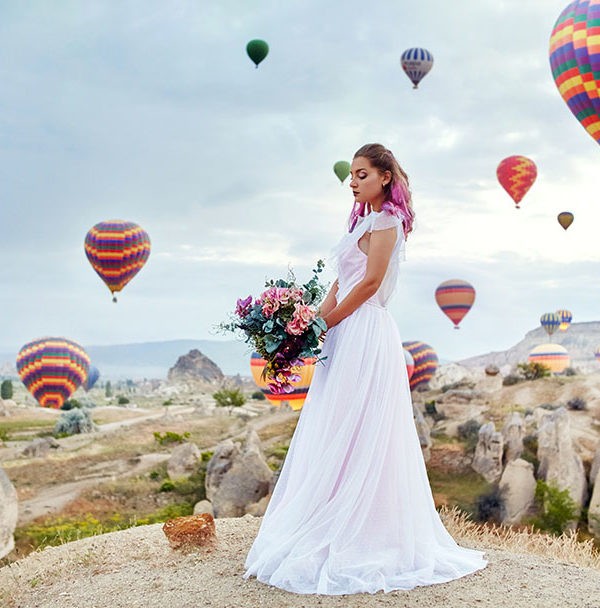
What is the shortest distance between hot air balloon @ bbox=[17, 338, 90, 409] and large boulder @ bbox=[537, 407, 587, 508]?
3032 centimetres

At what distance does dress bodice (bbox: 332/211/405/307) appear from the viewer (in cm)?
568

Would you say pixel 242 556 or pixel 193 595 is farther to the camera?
pixel 242 556

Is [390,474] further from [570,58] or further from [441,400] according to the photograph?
[441,400]

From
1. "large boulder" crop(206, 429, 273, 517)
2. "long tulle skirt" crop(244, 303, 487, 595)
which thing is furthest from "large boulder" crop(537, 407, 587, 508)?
"long tulle skirt" crop(244, 303, 487, 595)

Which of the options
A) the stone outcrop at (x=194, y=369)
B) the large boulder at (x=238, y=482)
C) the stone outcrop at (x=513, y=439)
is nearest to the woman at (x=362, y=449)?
the large boulder at (x=238, y=482)

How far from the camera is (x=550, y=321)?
70938 mm

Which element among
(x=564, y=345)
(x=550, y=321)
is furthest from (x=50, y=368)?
(x=564, y=345)

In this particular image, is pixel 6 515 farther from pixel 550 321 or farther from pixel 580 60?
pixel 550 321

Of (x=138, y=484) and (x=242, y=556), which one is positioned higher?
(x=242, y=556)

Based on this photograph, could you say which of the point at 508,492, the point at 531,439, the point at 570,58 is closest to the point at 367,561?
the point at 508,492

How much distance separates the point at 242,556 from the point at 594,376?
138ft

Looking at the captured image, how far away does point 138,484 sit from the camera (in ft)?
97.0

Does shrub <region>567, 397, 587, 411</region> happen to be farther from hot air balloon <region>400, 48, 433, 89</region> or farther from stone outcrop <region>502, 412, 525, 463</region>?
hot air balloon <region>400, 48, 433, 89</region>

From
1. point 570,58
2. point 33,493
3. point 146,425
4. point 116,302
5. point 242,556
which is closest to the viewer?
point 242,556
